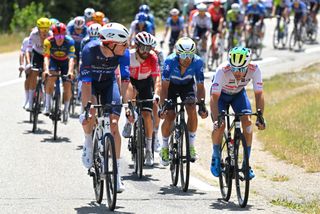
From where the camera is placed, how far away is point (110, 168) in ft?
37.8

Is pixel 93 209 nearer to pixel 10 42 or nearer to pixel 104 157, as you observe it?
pixel 104 157

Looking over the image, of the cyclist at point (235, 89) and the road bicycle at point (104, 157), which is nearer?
the road bicycle at point (104, 157)

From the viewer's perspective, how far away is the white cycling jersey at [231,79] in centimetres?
1255

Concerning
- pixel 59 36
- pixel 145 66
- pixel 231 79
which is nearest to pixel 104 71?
pixel 231 79

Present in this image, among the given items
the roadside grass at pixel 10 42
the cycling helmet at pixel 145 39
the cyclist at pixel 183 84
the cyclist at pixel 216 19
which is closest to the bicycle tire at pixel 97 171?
the cyclist at pixel 183 84

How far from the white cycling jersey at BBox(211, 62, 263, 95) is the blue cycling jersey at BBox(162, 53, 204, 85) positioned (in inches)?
36.4

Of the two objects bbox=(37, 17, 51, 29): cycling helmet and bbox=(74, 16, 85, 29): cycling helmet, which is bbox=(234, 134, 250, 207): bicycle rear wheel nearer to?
bbox=(37, 17, 51, 29): cycling helmet

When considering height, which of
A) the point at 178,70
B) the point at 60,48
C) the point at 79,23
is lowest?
the point at 178,70

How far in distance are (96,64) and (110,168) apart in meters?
1.32

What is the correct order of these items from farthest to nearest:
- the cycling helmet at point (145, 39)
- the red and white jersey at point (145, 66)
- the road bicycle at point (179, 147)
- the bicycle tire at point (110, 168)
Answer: the red and white jersey at point (145, 66) → the cycling helmet at point (145, 39) → the road bicycle at point (179, 147) → the bicycle tire at point (110, 168)

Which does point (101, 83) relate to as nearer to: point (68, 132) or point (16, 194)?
point (16, 194)

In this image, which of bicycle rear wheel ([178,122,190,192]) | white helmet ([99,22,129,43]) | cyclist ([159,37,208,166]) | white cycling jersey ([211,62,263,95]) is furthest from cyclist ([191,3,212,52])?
white helmet ([99,22,129,43])

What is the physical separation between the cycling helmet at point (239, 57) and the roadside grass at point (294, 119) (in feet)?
9.93

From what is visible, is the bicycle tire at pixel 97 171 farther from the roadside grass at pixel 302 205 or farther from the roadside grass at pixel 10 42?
the roadside grass at pixel 10 42
